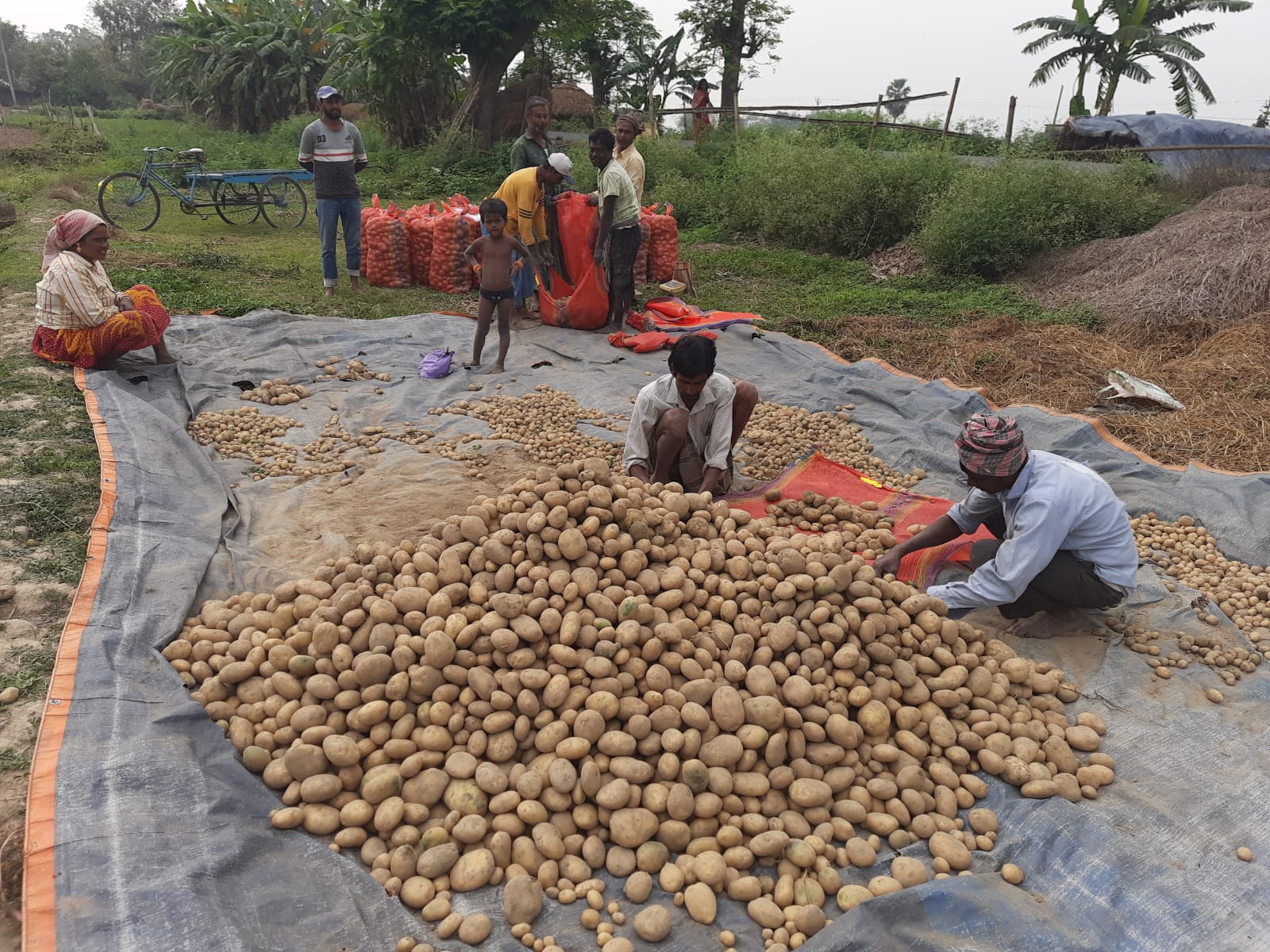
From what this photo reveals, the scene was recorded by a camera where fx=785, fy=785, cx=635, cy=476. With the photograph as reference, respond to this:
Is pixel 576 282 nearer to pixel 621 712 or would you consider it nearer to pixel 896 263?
pixel 896 263

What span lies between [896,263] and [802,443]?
21.7 ft

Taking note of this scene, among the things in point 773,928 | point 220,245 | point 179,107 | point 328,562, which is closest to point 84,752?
point 328,562

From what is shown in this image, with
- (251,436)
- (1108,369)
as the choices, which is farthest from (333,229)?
(1108,369)

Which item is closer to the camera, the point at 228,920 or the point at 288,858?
the point at 228,920

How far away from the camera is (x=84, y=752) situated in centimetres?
217

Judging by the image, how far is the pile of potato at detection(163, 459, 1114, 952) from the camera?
7.27ft

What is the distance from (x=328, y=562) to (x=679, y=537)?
1.39 metres

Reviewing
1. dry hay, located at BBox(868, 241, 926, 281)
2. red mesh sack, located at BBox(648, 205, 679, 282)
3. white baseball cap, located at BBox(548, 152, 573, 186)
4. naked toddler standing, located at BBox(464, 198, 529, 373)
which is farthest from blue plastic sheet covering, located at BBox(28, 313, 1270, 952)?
dry hay, located at BBox(868, 241, 926, 281)

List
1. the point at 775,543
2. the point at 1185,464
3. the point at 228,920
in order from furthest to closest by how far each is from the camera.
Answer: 1. the point at 1185,464
2. the point at 775,543
3. the point at 228,920

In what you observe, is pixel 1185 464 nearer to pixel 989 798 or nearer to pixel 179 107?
pixel 989 798

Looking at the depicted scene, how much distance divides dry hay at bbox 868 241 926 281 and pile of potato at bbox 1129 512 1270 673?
6758mm

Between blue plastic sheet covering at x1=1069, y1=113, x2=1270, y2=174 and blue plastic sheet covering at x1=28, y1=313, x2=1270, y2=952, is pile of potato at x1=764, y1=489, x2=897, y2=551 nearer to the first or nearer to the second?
blue plastic sheet covering at x1=28, y1=313, x2=1270, y2=952

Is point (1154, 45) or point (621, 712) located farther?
point (1154, 45)

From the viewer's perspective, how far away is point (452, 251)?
8.91m
